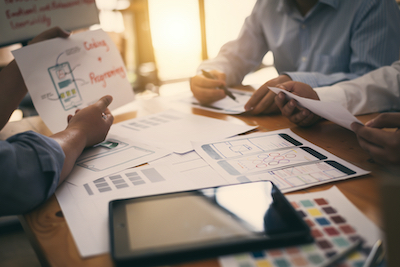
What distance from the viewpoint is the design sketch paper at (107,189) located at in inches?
12.9

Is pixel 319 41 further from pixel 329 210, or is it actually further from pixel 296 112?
pixel 329 210

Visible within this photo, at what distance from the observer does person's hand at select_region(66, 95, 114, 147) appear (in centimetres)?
58

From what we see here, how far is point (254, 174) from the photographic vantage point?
457mm

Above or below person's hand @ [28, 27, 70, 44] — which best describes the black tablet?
below

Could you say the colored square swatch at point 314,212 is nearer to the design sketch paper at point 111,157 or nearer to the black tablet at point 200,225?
the black tablet at point 200,225

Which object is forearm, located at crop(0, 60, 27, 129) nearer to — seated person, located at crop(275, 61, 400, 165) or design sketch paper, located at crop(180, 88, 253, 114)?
design sketch paper, located at crop(180, 88, 253, 114)

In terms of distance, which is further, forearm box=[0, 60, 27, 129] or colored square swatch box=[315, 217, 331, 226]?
forearm box=[0, 60, 27, 129]

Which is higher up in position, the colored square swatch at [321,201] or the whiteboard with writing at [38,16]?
the whiteboard with writing at [38,16]

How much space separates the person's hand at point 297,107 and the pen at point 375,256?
40 centimetres

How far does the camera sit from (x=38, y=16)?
36.0 inches

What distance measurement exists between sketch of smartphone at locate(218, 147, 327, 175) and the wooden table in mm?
55

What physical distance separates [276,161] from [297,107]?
8.6 inches

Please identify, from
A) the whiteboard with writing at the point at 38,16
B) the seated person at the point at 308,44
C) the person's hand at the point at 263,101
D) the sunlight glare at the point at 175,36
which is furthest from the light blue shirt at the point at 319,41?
the sunlight glare at the point at 175,36

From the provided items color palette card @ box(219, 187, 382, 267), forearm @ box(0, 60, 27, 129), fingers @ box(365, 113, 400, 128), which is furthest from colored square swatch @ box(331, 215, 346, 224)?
forearm @ box(0, 60, 27, 129)
